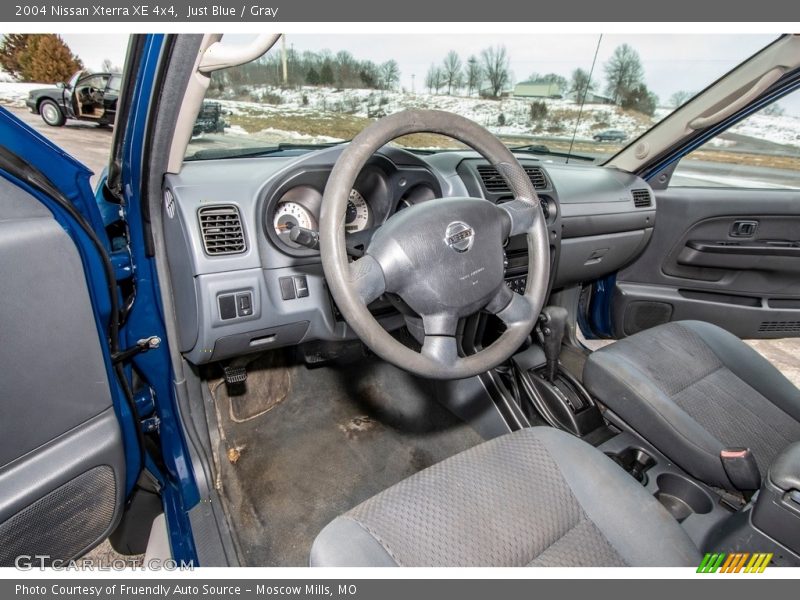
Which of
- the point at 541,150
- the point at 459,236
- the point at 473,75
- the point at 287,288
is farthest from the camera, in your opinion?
the point at 541,150

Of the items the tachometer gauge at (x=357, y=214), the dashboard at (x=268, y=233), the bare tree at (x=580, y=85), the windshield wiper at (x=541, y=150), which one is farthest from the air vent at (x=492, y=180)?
the tachometer gauge at (x=357, y=214)

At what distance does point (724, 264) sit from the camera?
2.49 m

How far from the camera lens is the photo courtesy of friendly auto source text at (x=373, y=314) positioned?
3.41ft

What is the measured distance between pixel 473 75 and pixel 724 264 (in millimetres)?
1756

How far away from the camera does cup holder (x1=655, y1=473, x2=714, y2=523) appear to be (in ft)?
4.87

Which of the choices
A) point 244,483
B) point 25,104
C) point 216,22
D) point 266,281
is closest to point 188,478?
point 244,483

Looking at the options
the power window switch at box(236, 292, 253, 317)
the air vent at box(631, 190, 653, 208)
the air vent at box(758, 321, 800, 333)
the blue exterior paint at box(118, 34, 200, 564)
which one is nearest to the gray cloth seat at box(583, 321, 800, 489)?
the air vent at box(631, 190, 653, 208)

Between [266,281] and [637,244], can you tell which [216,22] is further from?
[637,244]

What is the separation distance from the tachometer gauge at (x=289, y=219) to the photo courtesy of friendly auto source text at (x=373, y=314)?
2 centimetres

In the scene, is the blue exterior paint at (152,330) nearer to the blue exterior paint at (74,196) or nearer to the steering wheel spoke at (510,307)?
the blue exterior paint at (74,196)

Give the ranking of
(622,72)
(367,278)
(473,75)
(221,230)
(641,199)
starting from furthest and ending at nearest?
(641,199) < (622,72) < (473,75) < (221,230) < (367,278)

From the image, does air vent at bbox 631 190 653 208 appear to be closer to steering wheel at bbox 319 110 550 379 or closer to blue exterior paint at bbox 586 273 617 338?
blue exterior paint at bbox 586 273 617 338

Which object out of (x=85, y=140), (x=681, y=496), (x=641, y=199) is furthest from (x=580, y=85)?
(x=85, y=140)

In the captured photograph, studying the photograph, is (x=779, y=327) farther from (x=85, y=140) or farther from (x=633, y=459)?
(x=85, y=140)
